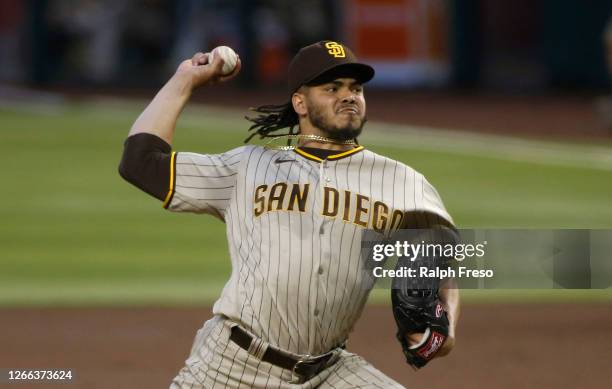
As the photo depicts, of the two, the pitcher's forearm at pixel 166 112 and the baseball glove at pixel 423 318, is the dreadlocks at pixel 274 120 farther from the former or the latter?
the baseball glove at pixel 423 318

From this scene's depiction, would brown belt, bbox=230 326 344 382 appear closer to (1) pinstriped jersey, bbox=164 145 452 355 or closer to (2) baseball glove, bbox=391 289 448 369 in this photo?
(1) pinstriped jersey, bbox=164 145 452 355

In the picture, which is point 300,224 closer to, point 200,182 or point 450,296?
point 200,182

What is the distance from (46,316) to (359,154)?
5.22 metres

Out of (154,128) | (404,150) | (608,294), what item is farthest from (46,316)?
(404,150)

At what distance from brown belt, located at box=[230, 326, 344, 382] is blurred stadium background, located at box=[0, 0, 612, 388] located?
3.19 m

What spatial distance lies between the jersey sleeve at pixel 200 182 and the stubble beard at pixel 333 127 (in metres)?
0.27

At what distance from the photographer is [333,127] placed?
4.50 metres

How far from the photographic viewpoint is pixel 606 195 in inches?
589

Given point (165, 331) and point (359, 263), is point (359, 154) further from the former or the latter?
point (165, 331)

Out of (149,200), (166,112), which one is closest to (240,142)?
(149,200)

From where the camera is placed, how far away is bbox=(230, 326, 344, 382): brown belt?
14.5 feet

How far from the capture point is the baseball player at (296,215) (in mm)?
4398

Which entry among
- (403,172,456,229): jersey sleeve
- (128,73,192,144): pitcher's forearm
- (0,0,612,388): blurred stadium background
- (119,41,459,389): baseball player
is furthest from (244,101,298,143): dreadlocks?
(0,0,612,388): blurred stadium background

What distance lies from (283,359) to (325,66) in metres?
0.96
